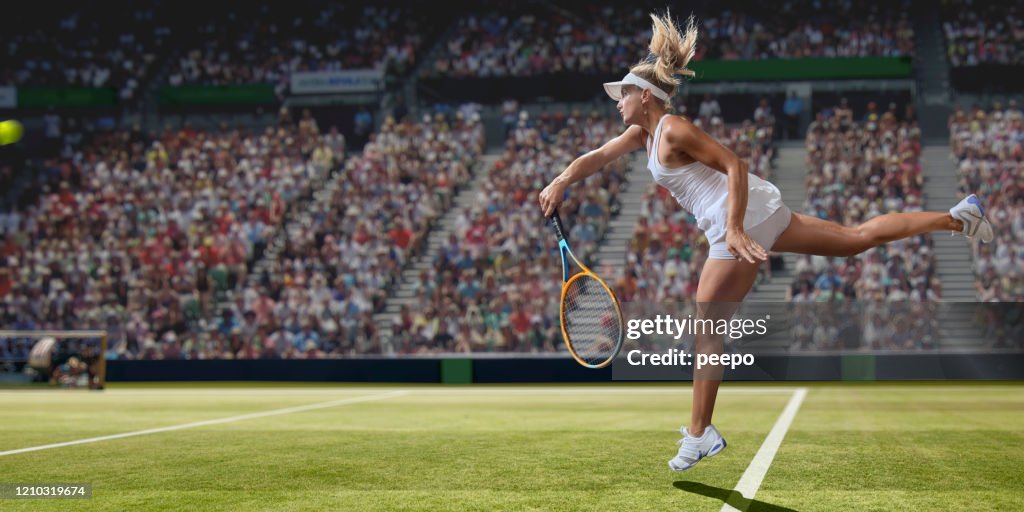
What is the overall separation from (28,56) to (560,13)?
15821mm

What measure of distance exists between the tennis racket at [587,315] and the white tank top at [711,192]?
0.71 meters

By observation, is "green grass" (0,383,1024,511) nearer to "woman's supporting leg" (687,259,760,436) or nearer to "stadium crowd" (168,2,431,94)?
"woman's supporting leg" (687,259,760,436)

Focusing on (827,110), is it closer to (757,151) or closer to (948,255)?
(757,151)

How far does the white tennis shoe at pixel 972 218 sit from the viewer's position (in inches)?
272

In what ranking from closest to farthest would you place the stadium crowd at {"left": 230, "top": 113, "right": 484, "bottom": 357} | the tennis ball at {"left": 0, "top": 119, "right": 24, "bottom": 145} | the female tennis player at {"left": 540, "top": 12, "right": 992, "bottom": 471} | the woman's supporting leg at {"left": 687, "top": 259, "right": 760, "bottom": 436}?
the female tennis player at {"left": 540, "top": 12, "right": 992, "bottom": 471} → the woman's supporting leg at {"left": 687, "top": 259, "right": 760, "bottom": 436} → the tennis ball at {"left": 0, "top": 119, "right": 24, "bottom": 145} → the stadium crowd at {"left": 230, "top": 113, "right": 484, "bottom": 357}

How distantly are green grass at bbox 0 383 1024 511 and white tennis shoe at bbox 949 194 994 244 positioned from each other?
149cm

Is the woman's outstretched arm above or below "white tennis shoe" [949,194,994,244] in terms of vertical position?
above

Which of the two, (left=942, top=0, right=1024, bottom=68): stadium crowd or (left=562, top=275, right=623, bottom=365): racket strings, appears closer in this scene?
(left=562, top=275, right=623, bottom=365): racket strings

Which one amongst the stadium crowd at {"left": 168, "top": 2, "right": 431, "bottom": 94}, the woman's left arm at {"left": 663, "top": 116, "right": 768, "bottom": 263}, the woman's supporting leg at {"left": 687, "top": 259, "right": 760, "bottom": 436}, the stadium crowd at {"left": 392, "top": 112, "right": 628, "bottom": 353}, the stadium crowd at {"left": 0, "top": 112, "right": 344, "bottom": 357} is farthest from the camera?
the stadium crowd at {"left": 168, "top": 2, "right": 431, "bottom": 94}

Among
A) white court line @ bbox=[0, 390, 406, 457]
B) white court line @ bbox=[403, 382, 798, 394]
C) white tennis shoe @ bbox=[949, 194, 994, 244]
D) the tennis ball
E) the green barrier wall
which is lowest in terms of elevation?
white court line @ bbox=[403, 382, 798, 394]

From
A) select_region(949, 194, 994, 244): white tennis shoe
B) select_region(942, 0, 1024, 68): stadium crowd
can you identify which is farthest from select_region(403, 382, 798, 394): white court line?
select_region(942, 0, 1024, 68): stadium crowd

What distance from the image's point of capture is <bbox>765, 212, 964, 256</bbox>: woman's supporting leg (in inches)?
254

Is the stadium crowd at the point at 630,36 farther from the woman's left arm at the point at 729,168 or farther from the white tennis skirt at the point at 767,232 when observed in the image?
the woman's left arm at the point at 729,168

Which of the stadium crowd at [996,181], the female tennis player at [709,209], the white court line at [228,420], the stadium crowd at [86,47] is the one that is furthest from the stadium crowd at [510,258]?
the female tennis player at [709,209]
